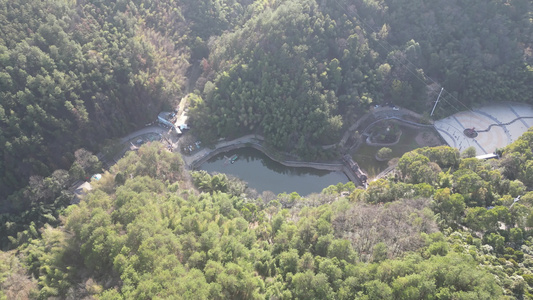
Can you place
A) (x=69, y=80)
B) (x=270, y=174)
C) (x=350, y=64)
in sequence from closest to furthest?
(x=69, y=80), (x=270, y=174), (x=350, y=64)

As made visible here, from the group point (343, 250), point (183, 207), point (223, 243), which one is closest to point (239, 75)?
point (183, 207)

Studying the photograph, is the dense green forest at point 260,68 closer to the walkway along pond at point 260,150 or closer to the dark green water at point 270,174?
the walkway along pond at point 260,150

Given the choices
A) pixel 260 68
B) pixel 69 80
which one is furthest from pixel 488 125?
pixel 69 80

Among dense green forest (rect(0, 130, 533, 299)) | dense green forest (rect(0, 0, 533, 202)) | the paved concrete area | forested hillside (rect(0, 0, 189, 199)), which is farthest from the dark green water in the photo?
the paved concrete area

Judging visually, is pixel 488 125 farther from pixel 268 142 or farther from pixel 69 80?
pixel 69 80

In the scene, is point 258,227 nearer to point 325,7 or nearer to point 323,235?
point 323,235

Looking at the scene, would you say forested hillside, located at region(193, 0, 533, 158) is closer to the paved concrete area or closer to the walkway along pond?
the walkway along pond
